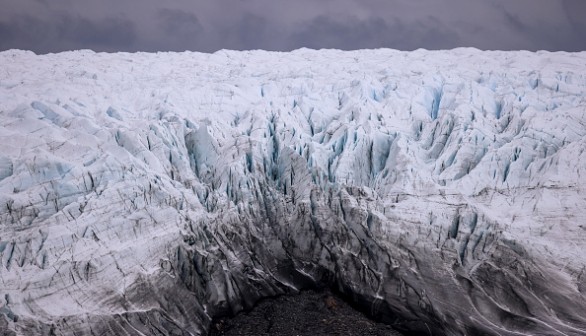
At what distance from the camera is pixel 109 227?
1316 centimetres

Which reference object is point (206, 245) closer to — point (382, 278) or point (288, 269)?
point (288, 269)

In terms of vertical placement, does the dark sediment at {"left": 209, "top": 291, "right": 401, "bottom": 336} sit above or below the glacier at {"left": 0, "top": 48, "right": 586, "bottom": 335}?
below

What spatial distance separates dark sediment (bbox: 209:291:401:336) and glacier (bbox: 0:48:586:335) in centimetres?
42

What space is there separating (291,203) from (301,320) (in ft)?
13.7

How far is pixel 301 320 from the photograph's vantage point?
14.1m

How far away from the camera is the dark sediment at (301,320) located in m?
13.7

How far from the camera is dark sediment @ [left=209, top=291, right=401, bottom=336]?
539 inches

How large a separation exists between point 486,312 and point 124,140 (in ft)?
42.0

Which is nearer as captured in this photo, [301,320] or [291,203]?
[301,320]

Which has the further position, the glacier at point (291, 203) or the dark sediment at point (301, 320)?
the dark sediment at point (301, 320)

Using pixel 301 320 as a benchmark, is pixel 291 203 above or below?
above

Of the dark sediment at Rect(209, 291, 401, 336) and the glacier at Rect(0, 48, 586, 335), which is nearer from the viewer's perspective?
the glacier at Rect(0, 48, 586, 335)

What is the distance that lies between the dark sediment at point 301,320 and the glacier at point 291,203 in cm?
42

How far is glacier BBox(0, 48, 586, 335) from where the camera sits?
→ 12273 millimetres
